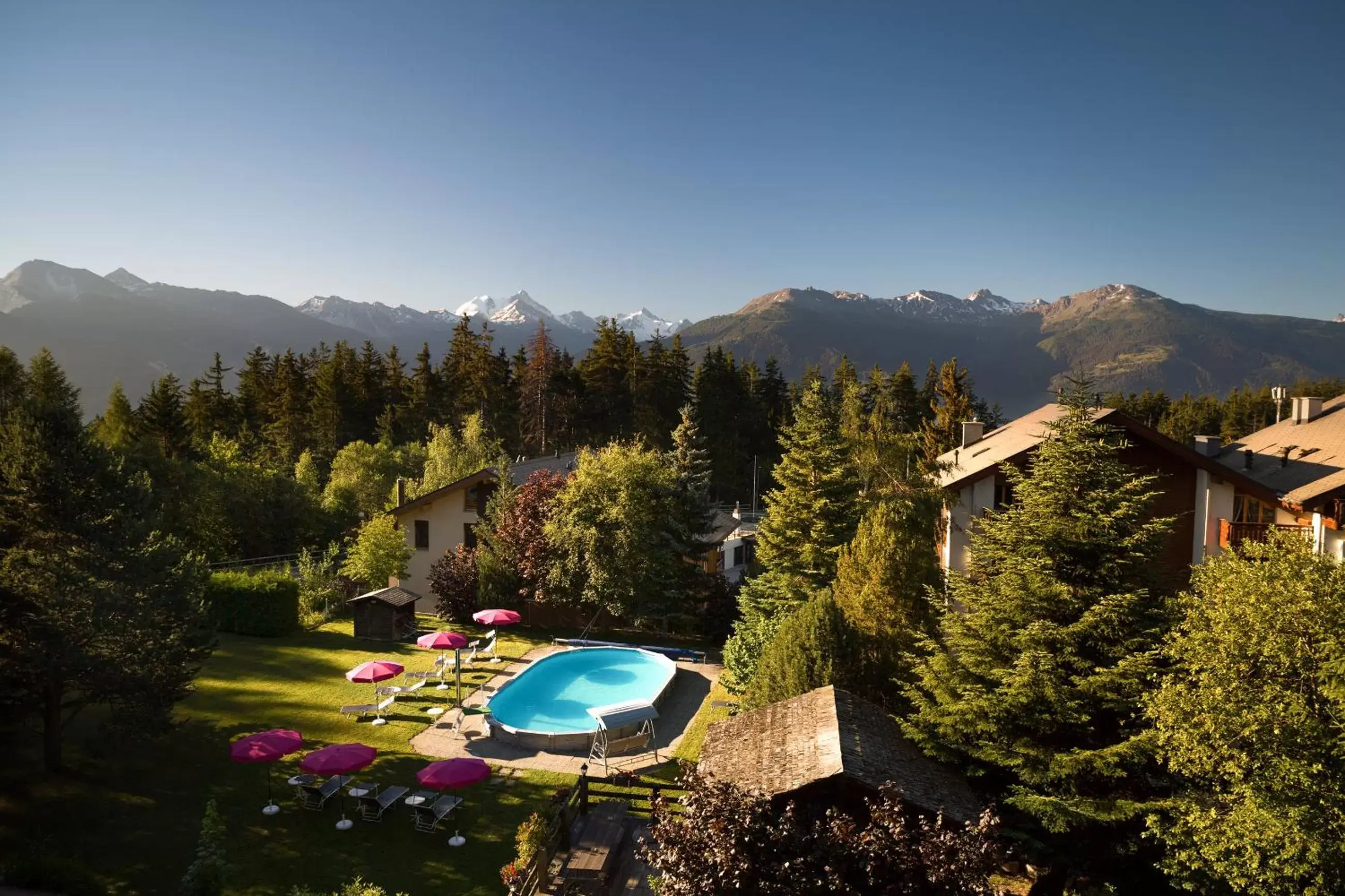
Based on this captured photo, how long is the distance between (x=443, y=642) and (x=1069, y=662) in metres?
18.5

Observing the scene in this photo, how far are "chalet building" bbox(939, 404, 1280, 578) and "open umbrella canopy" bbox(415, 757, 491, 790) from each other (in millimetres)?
13299

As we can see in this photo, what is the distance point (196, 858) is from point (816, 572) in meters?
17.6

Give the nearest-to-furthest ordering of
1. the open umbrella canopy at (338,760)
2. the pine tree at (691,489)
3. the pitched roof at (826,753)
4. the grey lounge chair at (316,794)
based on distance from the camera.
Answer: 1. the pitched roof at (826,753)
2. the open umbrella canopy at (338,760)
3. the grey lounge chair at (316,794)
4. the pine tree at (691,489)

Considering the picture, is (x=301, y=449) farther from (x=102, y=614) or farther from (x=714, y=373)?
(x=102, y=614)

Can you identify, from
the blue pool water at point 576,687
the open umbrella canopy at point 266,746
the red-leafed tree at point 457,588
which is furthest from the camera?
the red-leafed tree at point 457,588

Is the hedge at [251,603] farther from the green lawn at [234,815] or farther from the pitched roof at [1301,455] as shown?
the pitched roof at [1301,455]

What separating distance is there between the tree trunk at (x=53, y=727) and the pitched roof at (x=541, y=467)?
18878 mm

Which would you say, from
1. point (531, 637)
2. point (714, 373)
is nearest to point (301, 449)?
point (714, 373)

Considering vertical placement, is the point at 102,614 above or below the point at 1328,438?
below

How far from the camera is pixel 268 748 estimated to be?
15.4m

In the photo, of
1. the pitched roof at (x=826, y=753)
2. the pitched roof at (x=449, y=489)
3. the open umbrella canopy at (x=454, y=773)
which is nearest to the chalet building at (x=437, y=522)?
the pitched roof at (x=449, y=489)

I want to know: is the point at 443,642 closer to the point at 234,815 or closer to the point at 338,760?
the point at 338,760

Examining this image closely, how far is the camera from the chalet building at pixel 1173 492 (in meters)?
20.0

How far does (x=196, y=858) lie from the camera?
13.6 meters
